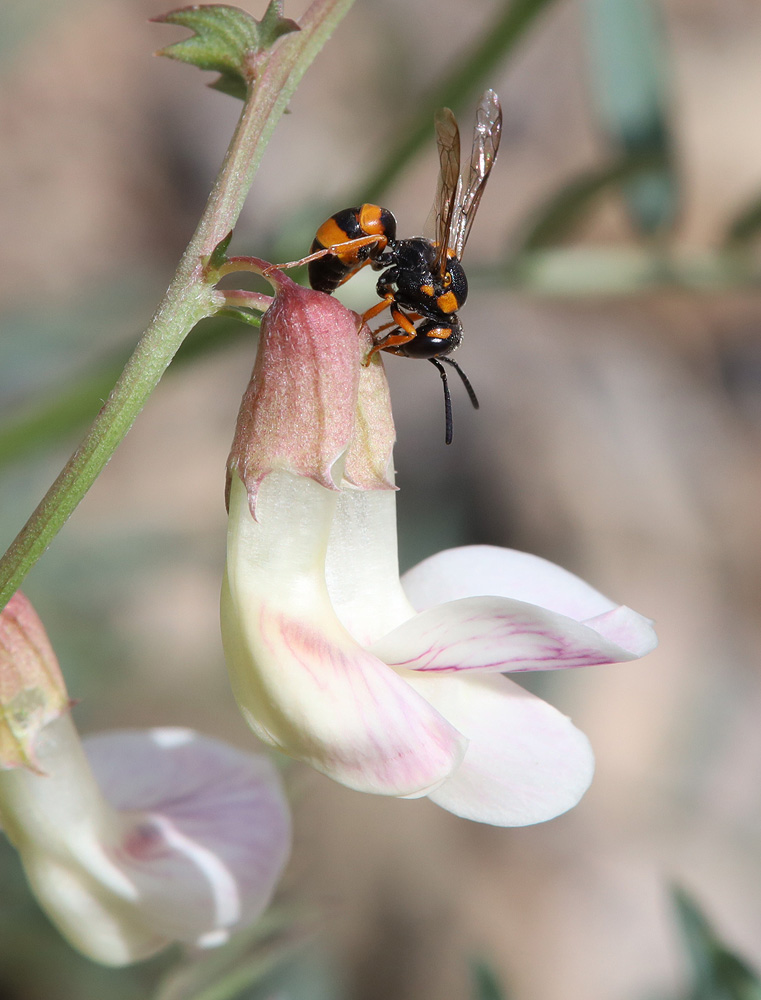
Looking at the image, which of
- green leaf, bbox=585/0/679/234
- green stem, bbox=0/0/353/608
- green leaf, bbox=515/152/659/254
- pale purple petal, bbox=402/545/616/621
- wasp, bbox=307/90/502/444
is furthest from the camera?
green leaf, bbox=585/0/679/234

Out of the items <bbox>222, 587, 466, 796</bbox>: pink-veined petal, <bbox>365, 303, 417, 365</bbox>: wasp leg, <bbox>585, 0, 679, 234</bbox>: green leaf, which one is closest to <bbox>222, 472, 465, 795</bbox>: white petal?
<bbox>222, 587, 466, 796</bbox>: pink-veined petal

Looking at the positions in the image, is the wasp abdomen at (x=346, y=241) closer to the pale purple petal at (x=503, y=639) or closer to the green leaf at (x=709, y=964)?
the pale purple petal at (x=503, y=639)

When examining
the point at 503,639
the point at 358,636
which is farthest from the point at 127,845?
the point at 503,639

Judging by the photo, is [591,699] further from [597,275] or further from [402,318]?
[402,318]

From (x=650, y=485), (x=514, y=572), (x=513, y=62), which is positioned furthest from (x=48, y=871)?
(x=513, y=62)

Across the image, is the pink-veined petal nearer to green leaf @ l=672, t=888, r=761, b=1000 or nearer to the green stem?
the green stem

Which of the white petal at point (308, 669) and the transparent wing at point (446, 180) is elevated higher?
the transparent wing at point (446, 180)

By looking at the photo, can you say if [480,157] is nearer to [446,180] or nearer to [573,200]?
[446,180]

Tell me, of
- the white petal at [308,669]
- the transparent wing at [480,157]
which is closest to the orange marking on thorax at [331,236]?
the transparent wing at [480,157]
